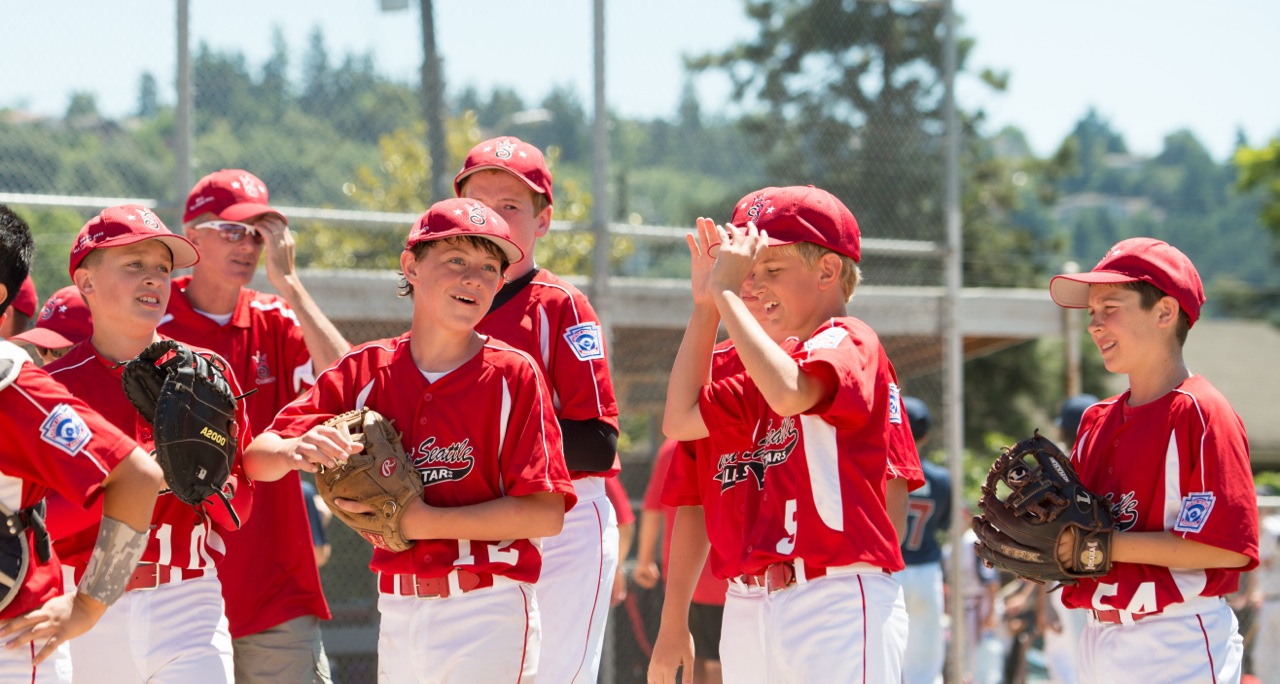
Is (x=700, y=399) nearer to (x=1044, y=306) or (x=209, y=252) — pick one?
(x=209, y=252)

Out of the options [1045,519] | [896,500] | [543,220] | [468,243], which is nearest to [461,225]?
[468,243]

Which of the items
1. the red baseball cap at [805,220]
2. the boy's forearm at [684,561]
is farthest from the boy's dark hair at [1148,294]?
the boy's forearm at [684,561]

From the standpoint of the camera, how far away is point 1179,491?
3.56 m

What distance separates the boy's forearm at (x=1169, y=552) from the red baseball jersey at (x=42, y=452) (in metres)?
2.72

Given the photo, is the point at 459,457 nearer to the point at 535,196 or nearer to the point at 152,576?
the point at 152,576

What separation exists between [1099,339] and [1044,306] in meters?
5.41

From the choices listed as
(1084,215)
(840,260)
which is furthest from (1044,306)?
(1084,215)

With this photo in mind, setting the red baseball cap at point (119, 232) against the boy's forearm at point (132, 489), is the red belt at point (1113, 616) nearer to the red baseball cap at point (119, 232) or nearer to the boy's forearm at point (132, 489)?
the boy's forearm at point (132, 489)

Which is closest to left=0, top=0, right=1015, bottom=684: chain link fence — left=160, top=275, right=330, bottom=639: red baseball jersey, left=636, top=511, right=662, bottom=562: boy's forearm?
left=636, top=511, right=662, bottom=562: boy's forearm

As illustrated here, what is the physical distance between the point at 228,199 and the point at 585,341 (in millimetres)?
1514

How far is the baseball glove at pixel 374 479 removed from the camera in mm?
3102

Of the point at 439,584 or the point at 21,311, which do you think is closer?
the point at 439,584

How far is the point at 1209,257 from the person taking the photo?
181 ft

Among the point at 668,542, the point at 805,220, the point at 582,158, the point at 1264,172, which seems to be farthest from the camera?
→ the point at 1264,172
